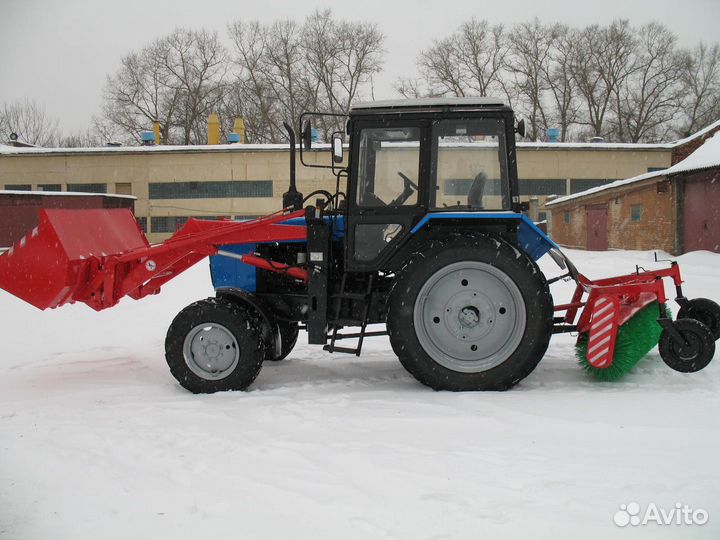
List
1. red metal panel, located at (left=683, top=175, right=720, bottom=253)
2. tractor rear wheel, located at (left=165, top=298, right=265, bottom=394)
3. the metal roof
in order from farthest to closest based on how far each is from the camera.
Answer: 1. red metal panel, located at (left=683, top=175, right=720, bottom=253)
2. tractor rear wheel, located at (left=165, top=298, right=265, bottom=394)
3. the metal roof

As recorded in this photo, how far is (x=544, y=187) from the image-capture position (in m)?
30.0

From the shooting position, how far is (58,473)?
129 inches

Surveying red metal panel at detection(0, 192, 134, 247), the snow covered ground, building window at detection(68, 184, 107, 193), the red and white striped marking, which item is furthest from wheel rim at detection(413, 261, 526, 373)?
building window at detection(68, 184, 107, 193)

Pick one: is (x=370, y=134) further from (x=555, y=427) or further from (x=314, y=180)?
(x=314, y=180)

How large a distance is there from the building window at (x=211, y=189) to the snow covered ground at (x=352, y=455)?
24177mm

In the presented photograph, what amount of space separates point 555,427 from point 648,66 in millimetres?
44873

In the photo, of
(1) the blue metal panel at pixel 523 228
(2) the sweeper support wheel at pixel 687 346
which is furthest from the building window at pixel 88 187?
(2) the sweeper support wheel at pixel 687 346

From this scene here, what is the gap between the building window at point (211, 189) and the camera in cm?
2941

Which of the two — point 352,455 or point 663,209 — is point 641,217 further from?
point 352,455

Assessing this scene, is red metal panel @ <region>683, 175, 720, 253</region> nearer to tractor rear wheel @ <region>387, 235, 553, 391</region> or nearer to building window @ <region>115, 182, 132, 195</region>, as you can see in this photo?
tractor rear wheel @ <region>387, 235, 553, 391</region>

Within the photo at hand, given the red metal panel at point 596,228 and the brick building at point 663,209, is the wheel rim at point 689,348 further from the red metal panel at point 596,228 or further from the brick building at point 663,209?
the red metal panel at point 596,228

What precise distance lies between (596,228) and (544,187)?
689 cm

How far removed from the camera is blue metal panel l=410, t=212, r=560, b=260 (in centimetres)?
469

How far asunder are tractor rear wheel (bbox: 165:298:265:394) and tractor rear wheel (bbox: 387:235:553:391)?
1.04 metres
